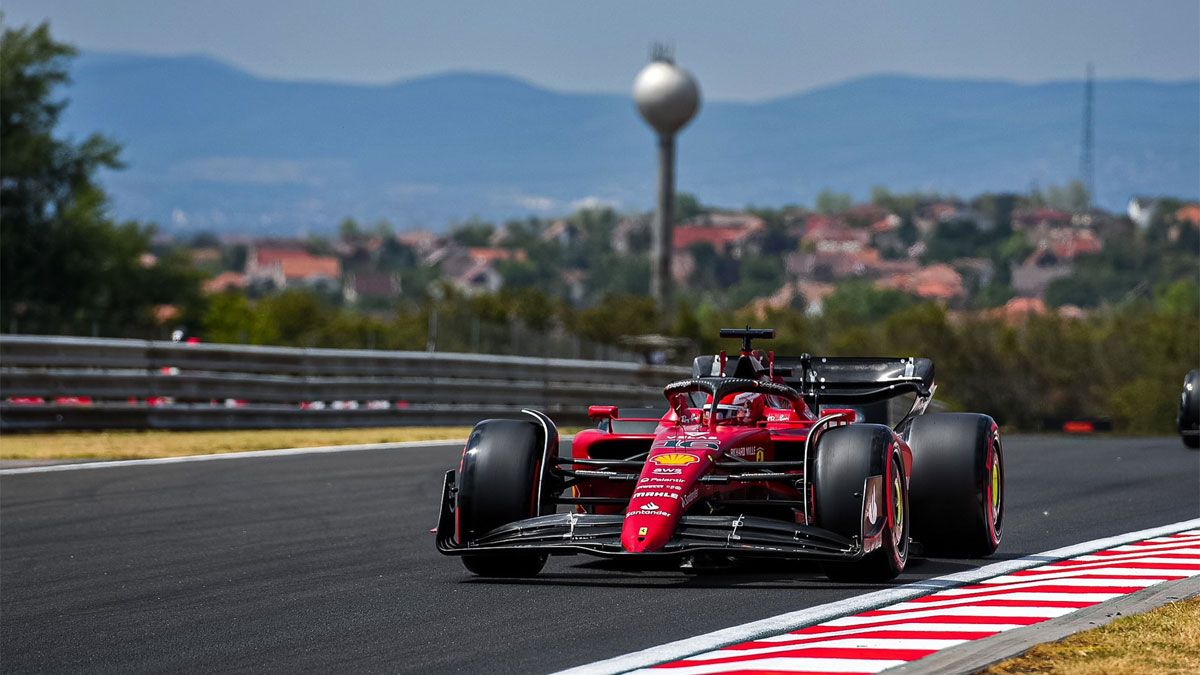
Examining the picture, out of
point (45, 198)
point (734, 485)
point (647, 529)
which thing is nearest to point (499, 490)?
point (647, 529)

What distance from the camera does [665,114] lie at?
4331 inches

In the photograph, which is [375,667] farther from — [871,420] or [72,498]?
[72,498]

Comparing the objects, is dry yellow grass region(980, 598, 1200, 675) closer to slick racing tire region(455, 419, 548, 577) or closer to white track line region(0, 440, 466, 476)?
slick racing tire region(455, 419, 548, 577)

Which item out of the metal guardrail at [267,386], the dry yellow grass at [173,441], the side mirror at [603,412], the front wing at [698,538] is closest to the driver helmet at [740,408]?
the side mirror at [603,412]

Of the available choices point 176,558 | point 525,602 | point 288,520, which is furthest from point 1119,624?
point 288,520

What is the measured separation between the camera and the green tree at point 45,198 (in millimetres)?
45875

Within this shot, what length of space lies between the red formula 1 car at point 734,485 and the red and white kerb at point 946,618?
573 mm

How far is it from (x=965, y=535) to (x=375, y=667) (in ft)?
13.9

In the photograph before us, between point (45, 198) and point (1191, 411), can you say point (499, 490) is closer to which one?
point (1191, 411)

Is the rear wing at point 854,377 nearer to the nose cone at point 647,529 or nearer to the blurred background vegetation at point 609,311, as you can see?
the nose cone at point 647,529

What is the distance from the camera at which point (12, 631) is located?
788 centimetres

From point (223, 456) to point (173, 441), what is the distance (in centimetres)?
151

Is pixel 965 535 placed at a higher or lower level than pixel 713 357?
lower

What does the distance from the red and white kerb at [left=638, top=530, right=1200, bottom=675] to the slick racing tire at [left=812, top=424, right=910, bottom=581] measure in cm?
43
